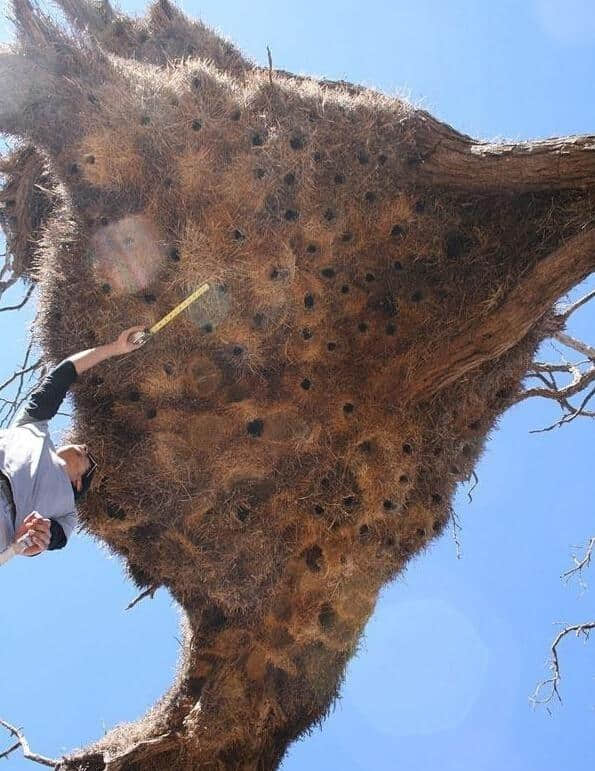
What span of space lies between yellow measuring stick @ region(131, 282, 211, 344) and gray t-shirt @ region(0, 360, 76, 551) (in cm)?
125

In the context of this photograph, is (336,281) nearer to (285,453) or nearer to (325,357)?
(325,357)

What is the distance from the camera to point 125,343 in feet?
18.8

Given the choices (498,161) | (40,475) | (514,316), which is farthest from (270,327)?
(40,475)

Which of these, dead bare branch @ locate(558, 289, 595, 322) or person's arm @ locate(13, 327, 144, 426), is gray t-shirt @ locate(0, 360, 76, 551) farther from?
dead bare branch @ locate(558, 289, 595, 322)

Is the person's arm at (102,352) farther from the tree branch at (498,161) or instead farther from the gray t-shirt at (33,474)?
the tree branch at (498,161)

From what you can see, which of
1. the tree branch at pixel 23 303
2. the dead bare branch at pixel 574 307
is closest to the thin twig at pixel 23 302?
the tree branch at pixel 23 303

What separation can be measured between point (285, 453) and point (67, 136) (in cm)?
345

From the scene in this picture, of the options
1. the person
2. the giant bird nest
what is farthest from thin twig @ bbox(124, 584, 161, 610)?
the person

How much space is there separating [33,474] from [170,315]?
214cm

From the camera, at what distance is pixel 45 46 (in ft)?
19.7

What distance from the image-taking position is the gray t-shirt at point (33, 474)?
4.12 metres

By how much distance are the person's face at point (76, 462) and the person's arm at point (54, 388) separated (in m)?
0.29

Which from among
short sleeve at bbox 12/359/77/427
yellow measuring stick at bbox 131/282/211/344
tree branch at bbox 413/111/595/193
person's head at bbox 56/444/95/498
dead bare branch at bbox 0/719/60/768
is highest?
tree branch at bbox 413/111/595/193

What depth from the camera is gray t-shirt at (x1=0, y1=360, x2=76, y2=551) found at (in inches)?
162
